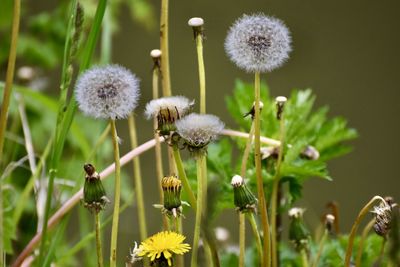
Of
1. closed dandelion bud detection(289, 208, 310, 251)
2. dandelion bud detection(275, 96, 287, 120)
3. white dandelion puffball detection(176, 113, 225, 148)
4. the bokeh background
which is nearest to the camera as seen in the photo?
white dandelion puffball detection(176, 113, 225, 148)

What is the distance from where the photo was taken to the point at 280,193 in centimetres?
113

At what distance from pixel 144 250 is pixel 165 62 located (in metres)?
0.26

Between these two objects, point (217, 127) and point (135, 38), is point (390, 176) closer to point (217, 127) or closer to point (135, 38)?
point (135, 38)

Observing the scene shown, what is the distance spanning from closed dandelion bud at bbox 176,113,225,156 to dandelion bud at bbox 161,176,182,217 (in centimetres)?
5

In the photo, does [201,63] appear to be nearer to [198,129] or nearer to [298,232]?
[198,129]

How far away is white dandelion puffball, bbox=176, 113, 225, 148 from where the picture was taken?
760 millimetres

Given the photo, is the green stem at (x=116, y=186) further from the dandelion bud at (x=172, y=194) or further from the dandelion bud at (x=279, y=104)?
the dandelion bud at (x=279, y=104)

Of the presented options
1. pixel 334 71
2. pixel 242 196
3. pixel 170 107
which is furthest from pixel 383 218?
pixel 334 71

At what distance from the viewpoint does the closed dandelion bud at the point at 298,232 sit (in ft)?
3.20

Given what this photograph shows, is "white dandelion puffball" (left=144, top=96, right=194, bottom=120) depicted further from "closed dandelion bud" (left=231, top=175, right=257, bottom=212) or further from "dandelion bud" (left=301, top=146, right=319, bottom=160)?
"dandelion bud" (left=301, top=146, right=319, bottom=160)

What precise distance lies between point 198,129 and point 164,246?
0.13 metres

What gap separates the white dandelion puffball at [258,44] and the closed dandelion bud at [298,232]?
275 millimetres

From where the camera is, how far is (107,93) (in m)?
0.78

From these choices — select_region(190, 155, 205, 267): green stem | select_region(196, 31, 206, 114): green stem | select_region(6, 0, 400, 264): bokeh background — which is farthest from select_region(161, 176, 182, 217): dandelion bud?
select_region(6, 0, 400, 264): bokeh background
